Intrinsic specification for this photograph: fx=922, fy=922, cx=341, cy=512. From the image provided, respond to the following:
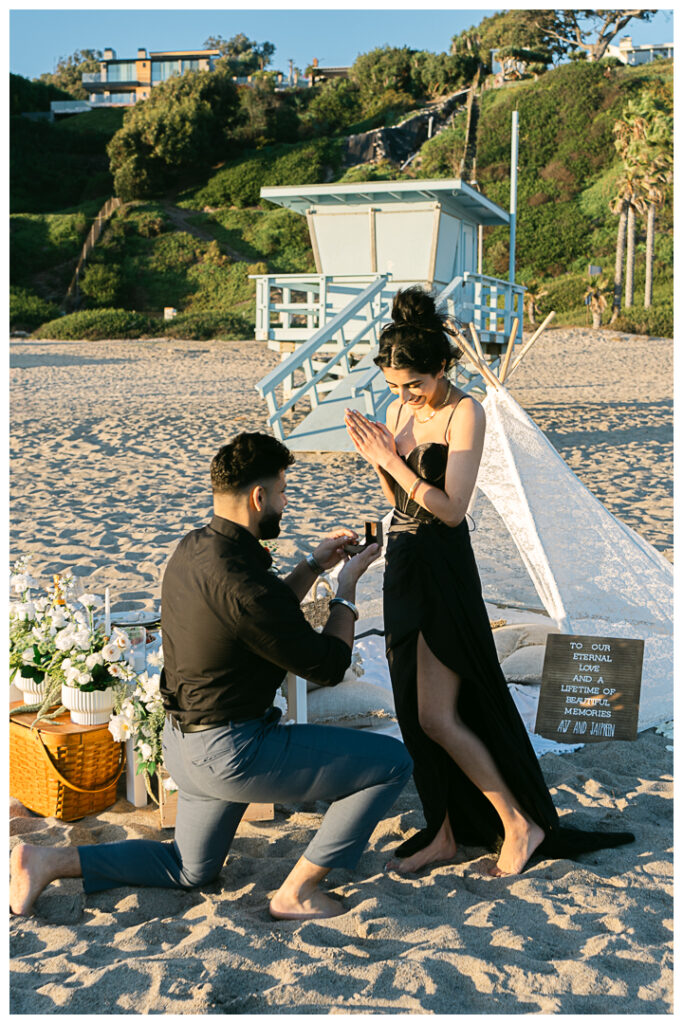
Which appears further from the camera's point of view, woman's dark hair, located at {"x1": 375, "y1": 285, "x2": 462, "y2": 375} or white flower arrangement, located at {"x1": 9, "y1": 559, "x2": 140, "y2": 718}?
white flower arrangement, located at {"x1": 9, "y1": 559, "x2": 140, "y2": 718}

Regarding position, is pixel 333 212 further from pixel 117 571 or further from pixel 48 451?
pixel 117 571

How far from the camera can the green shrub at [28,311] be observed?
2908 cm

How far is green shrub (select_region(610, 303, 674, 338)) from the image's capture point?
28203 millimetres

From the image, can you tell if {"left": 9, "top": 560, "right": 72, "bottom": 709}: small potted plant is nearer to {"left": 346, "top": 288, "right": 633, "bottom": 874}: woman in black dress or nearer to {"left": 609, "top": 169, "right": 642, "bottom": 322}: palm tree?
{"left": 346, "top": 288, "right": 633, "bottom": 874}: woman in black dress

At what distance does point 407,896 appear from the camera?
9.78 feet

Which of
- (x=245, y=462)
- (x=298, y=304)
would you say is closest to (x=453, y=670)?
(x=245, y=462)

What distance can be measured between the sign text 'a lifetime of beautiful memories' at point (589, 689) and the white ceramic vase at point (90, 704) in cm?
199

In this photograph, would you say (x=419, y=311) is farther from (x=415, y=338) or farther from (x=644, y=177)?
(x=644, y=177)

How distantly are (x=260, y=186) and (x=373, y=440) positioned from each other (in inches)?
1523

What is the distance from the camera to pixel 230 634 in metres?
2.64

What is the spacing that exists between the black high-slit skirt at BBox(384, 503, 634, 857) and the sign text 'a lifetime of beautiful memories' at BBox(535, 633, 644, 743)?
3.33 feet

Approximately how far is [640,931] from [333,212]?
570 inches

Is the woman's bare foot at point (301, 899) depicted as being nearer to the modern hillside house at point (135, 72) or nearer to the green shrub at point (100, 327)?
the green shrub at point (100, 327)

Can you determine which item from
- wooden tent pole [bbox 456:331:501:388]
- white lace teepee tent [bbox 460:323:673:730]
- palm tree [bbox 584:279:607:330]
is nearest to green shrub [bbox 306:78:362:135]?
palm tree [bbox 584:279:607:330]
